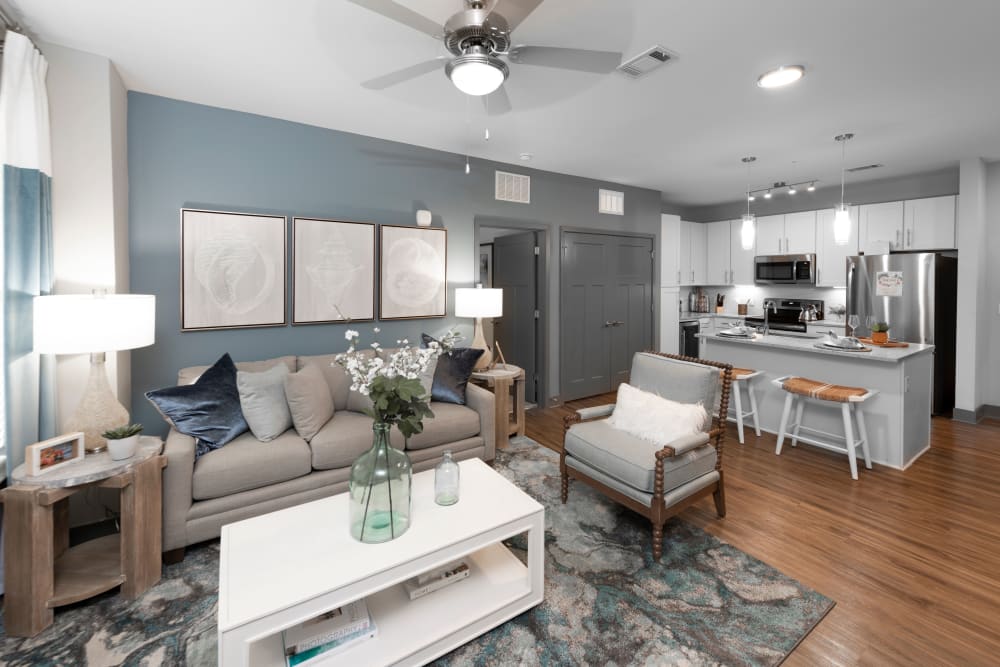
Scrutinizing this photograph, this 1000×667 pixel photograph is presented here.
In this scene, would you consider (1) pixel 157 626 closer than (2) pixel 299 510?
Yes

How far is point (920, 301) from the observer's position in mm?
4590

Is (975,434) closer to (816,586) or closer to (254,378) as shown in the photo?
(816,586)

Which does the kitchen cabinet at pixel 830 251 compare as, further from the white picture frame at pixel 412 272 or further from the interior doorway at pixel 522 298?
the white picture frame at pixel 412 272

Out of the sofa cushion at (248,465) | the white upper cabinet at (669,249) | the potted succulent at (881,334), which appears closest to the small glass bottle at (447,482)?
the sofa cushion at (248,465)

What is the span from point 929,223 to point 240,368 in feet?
22.3

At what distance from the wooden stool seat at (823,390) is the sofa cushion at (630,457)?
131 cm

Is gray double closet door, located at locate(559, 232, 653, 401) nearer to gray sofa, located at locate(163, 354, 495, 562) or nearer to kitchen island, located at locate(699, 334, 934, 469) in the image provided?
kitchen island, located at locate(699, 334, 934, 469)

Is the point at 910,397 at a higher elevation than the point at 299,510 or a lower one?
higher

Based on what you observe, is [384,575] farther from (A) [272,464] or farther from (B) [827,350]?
(B) [827,350]

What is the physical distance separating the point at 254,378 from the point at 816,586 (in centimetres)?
312

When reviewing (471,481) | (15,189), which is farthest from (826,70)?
(15,189)

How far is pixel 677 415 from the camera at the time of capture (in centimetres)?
258

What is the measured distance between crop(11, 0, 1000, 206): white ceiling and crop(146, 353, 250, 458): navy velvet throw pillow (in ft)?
5.88

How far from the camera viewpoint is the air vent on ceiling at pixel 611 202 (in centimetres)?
538
